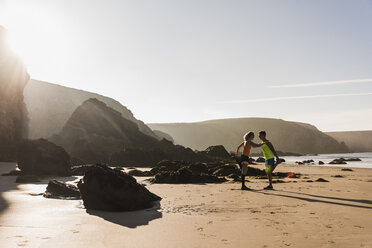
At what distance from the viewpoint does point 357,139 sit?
16000 centimetres

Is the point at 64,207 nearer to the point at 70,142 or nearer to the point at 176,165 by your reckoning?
the point at 176,165

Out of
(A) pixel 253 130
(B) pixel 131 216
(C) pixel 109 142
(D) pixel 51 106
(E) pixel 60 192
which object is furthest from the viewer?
(A) pixel 253 130

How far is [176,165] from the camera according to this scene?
2158cm

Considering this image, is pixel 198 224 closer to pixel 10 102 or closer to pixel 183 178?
pixel 183 178

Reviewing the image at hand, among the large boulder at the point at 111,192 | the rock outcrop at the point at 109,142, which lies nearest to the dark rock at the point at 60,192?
the large boulder at the point at 111,192

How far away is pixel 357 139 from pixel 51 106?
147126 mm

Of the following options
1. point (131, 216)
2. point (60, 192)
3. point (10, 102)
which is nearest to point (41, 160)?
point (60, 192)

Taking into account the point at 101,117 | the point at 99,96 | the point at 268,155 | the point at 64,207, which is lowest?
the point at 64,207

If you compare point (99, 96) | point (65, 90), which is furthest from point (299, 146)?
Answer: point (65, 90)

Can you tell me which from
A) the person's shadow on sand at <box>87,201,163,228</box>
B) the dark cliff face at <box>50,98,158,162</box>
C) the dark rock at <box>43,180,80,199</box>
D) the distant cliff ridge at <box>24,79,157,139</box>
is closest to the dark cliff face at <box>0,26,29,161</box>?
the dark cliff face at <box>50,98,158,162</box>

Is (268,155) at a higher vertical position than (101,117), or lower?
lower

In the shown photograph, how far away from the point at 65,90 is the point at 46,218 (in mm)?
95464

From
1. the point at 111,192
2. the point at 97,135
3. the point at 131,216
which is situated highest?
the point at 97,135

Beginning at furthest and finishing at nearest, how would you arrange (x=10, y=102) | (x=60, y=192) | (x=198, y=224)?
(x=10, y=102), (x=60, y=192), (x=198, y=224)
